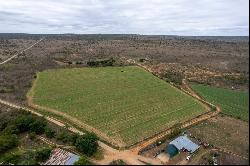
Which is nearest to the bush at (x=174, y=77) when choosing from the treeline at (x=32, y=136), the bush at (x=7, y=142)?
the treeline at (x=32, y=136)

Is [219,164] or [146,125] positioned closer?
[219,164]

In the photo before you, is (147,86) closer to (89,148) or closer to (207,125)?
(207,125)

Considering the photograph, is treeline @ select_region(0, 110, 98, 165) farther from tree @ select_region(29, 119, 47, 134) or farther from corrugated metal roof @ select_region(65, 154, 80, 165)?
corrugated metal roof @ select_region(65, 154, 80, 165)

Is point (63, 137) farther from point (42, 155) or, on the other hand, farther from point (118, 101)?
point (118, 101)

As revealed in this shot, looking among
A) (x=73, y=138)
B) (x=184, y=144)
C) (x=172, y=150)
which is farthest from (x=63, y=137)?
(x=184, y=144)

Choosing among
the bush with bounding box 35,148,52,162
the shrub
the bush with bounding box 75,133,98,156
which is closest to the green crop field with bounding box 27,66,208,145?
the bush with bounding box 75,133,98,156

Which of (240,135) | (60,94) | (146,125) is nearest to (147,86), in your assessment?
(60,94)
